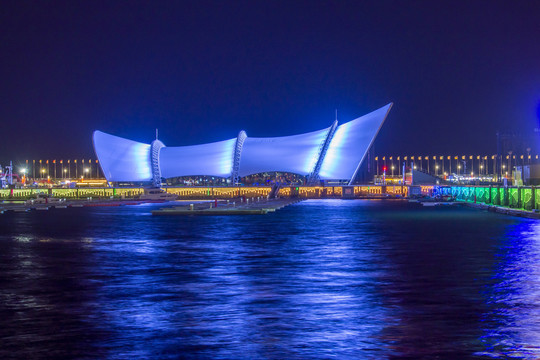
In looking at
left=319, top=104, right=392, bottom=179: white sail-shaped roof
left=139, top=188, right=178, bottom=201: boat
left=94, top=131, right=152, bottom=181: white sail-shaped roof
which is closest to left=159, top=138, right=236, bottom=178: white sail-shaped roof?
left=94, top=131, right=152, bottom=181: white sail-shaped roof

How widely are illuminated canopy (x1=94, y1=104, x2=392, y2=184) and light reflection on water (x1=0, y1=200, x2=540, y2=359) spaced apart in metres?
59.1

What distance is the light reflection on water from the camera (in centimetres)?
945

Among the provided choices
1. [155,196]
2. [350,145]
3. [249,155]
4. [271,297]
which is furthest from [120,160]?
[271,297]

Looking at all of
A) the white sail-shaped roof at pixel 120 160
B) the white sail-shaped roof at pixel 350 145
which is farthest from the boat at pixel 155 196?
the white sail-shaped roof at pixel 120 160

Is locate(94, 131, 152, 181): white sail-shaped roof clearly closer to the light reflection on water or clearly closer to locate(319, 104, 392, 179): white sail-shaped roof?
locate(319, 104, 392, 179): white sail-shaped roof

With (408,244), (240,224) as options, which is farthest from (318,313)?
(240,224)

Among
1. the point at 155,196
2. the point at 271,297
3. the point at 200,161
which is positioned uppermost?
the point at 200,161

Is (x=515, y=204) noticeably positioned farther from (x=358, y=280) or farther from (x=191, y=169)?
(x=191, y=169)

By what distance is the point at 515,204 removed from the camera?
4669 centimetres

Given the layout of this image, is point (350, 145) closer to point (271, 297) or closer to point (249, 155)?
point (249, 155)

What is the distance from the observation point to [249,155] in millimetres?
95812

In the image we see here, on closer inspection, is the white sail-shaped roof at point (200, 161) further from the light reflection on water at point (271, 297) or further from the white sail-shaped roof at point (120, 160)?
the light reflection on water at point (271, 297)

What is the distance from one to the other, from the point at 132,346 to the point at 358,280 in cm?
709

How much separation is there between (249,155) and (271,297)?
272ft
